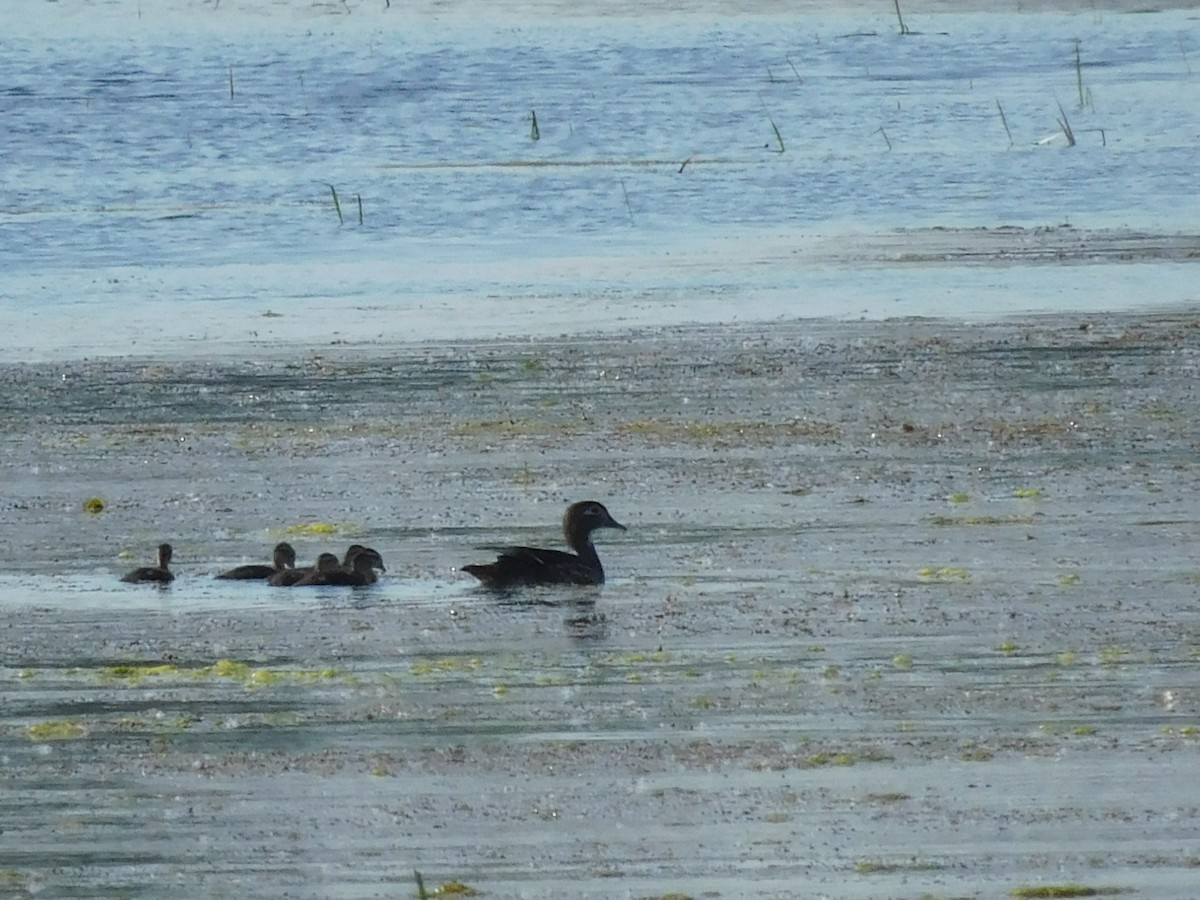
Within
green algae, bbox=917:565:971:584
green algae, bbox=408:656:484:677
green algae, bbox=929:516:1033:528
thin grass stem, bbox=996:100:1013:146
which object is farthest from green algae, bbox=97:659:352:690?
thin grass stem, bbox=996:100:1013:146

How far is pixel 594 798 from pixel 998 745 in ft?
3.97

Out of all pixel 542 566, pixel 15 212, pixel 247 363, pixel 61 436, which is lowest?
pixel 542 566

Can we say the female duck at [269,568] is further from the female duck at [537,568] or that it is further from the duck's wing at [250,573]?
the female duck at [537,568]

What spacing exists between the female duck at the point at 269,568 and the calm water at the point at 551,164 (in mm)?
6878

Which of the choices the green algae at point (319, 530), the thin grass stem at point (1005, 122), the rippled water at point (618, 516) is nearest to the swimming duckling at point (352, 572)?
the rippled water at point (618, 516)

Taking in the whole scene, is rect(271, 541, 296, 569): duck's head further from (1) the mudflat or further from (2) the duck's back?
(2) the duck's back

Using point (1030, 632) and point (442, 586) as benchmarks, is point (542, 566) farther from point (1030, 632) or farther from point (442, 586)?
point (1030, 632)

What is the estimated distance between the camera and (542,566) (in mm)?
11078

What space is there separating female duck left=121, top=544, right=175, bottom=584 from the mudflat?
137mm

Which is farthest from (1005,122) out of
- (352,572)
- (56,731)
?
(56,731)

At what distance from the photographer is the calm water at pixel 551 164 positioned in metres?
19.9

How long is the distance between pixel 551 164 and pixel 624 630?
1835 centimetres

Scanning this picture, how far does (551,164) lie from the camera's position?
28.4 m

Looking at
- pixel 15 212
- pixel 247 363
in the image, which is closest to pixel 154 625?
pixel 247 363
